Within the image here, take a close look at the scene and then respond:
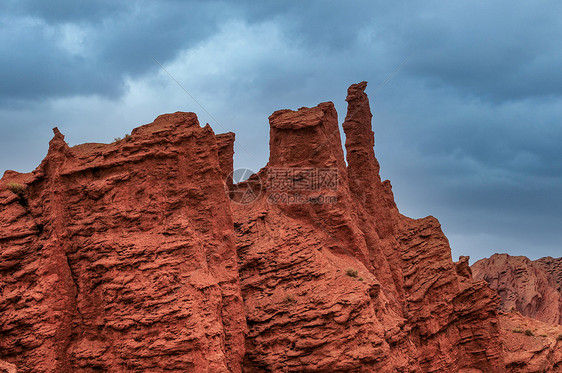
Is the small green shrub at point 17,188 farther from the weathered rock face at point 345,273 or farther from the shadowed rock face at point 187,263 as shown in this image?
the weathered rock face at point 345,273

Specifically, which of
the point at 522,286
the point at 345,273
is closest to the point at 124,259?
the point at 345,273

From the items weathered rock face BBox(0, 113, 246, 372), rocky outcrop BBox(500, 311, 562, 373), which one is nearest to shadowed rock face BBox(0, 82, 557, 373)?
weathered rock face BBox(0, 113, 246, 372)

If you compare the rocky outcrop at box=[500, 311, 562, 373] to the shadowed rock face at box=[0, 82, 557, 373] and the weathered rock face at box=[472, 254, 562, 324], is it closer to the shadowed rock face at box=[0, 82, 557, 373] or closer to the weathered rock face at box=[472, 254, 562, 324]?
the shadowed rock face at box=[0, 82, 557, 373]

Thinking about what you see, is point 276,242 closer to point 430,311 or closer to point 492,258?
point 430,311

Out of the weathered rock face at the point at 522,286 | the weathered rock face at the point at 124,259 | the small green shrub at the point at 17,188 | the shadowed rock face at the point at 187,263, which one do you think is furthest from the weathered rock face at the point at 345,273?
the weathered rock face at the point at 522,286

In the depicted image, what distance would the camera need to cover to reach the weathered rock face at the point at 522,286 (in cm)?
6488

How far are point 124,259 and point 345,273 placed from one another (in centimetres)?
894

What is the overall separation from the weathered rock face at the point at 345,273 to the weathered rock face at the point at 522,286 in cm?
3465

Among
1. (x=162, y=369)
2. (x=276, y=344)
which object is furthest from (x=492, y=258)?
(x=162, y=369)

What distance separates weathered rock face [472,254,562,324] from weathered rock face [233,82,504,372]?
34.6 metres

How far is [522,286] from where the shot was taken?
67000 millimetres

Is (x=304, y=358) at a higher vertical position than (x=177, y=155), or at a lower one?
lower

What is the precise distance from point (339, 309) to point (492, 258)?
59.6 metres

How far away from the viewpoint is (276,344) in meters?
A: 20.5
